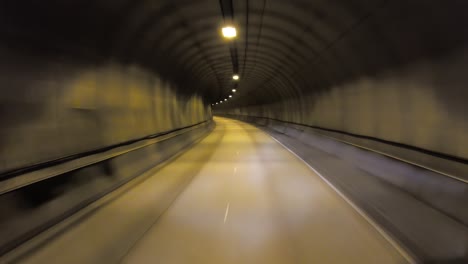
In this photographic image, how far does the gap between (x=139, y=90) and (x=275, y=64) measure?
11.1 meters

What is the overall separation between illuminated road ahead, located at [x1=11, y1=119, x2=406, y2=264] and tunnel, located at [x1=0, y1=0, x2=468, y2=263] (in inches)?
1.5

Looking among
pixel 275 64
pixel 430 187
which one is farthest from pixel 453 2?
pixel 275 64

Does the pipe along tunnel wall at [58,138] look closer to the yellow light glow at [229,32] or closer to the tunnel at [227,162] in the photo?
the tunnel at [227,162]

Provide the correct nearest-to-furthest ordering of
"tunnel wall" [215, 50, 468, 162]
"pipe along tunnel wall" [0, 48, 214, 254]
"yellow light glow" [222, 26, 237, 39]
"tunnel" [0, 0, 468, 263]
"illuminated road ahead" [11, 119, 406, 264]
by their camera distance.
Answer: "illuminated road ahead" [11, 119, 406, 264], "tunnel" [0, 0, 468, 263], "pipe along tunnel wall" [0, 48, 214, 254], "tunnel wall" [215, 50, 468, 162], "yellow light glow" [222, 26, 237, 39]

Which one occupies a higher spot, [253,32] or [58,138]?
[253,32]

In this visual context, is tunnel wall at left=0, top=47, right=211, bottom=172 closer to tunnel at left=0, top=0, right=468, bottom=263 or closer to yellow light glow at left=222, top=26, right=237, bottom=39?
tunnel at left=0, top=0, right=468, bottom=263

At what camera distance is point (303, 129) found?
2477 centimetres

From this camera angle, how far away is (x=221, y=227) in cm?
683

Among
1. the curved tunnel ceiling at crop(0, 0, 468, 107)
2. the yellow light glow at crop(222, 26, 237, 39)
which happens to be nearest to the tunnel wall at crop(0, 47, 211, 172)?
the curved tunnel ceiling at crop(0, 0, 468, 107)

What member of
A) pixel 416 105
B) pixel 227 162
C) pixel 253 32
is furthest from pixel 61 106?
pixel 253 32

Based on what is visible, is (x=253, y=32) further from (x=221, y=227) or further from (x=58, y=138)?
(x=221, y=227)

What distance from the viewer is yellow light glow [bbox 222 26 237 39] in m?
15.8

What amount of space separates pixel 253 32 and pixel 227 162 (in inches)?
229

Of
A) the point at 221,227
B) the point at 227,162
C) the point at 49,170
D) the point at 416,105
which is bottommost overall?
the point at 227,162
